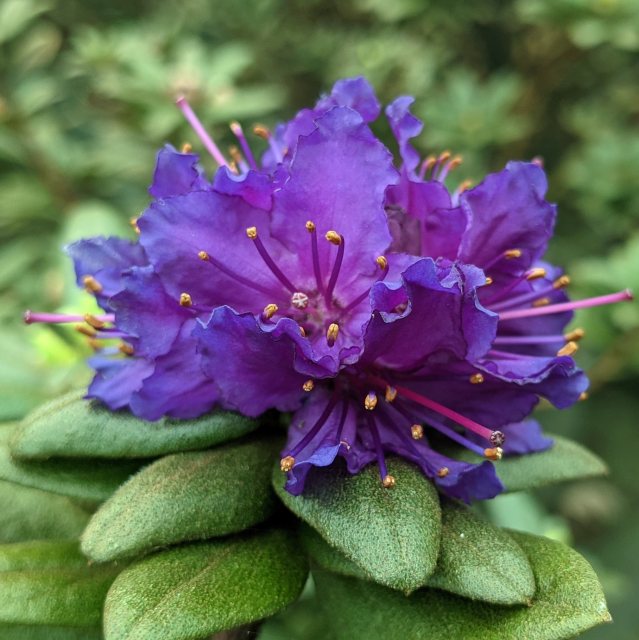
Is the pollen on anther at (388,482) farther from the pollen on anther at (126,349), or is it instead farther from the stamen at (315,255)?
the pollen on anther at (126,349)

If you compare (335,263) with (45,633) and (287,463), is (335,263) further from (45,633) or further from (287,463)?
(45,633)

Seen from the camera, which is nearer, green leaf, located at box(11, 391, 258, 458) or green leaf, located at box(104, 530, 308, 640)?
green leaf, located at box(104, 530, 308, 640)

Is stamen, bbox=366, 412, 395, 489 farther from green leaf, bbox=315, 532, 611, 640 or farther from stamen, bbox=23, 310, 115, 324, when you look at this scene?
stamen, bbox=23, 310, 115, 324

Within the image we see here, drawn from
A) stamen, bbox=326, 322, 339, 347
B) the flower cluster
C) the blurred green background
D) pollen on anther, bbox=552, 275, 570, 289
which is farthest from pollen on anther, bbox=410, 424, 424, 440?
the blurred green background

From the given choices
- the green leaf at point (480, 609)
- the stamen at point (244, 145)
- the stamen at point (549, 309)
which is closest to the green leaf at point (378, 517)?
the green leaf at point (480, 609)

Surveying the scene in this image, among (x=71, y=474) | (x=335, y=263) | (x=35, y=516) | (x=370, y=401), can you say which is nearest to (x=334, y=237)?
(x=335, y=263)

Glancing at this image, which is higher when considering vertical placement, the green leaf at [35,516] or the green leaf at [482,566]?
the green leaf at [35,516]
